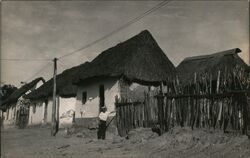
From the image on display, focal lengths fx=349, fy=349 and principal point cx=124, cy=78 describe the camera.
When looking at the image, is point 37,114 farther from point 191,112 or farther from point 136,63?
point 191,112

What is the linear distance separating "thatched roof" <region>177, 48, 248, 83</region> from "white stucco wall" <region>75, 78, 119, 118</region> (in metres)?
4.10

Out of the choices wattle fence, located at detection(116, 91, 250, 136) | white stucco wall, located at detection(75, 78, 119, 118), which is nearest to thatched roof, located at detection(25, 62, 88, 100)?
white stucco wall, located at detection(75, 78, 119, 118)

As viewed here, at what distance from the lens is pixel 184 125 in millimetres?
12109

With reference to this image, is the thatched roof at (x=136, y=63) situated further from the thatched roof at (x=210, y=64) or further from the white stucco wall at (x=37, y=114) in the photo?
the white stucco wall at (x=37, y=114)

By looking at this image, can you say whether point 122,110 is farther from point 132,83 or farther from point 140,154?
point 140,154

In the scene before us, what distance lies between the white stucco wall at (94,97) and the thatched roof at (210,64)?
4.10 m

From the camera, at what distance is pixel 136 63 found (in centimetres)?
1939

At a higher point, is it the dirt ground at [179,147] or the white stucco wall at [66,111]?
the white stucco wall at [66,111]

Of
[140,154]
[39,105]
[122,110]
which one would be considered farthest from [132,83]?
[39,105]

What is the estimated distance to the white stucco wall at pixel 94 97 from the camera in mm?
18500

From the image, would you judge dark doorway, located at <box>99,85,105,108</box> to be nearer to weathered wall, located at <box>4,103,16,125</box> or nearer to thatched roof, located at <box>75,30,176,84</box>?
thatched roof, located at <box>75,30,176,84</box>

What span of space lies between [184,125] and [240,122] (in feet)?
7.53

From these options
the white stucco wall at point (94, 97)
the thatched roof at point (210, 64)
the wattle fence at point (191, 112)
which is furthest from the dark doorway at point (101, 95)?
the thatched roof at point (210, 64)

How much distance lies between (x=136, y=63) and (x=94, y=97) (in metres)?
3.18
